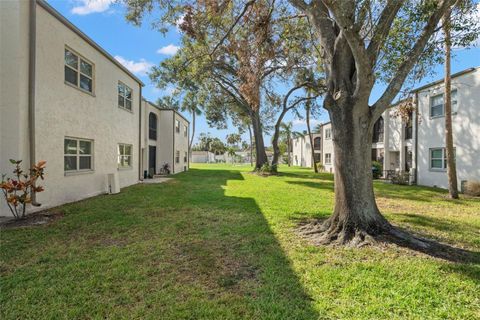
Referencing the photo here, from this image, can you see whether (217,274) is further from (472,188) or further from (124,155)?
(472,188)

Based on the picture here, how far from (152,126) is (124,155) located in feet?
25.6

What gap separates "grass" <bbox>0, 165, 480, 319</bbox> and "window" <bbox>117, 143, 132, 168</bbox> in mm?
7622

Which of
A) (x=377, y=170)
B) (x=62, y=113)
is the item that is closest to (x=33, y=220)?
(x=62, y=113)

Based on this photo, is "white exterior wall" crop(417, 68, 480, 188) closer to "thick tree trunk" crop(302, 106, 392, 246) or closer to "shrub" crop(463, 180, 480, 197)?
"shrub" crop(463, 180, 480, 197)

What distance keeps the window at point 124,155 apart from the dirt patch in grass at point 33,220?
6.83 meters

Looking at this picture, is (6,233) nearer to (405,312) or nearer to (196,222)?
(196,222)

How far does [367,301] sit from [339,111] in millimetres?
3716

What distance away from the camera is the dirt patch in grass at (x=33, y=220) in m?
6.72

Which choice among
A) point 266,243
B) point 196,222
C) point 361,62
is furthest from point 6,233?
point 361,62

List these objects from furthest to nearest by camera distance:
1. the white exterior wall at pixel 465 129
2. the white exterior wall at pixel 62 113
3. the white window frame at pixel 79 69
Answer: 1. the white exterior wall at pixel 465 129
2. the white window frame at pixel 79 69
3. the white exterior wall at pixel 62 113

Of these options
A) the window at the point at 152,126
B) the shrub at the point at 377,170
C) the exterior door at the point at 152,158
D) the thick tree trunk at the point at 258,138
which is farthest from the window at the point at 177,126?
the shrub at the point at 377,170

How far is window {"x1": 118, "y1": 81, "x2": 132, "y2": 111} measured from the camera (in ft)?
47.2

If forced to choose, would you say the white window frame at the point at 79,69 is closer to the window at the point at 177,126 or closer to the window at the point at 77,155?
the window at the point at 77,155

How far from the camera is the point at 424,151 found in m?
17.1
